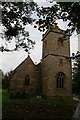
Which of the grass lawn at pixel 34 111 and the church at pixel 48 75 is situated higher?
the church at pixel 48 75

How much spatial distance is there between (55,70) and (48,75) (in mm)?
1527

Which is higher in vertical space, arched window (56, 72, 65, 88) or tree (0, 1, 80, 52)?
tree (0, 1, 80, 52)

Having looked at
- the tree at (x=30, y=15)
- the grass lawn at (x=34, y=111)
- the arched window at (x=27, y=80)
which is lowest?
the grass lawn at (x=34, y=111)

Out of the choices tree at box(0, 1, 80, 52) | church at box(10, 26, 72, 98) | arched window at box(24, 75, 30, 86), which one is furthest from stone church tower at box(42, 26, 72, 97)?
tree at box(0, 1, 80, 52)

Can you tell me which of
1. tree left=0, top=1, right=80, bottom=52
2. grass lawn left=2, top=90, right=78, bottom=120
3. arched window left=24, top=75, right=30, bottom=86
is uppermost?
tree left=0, top=1, right=80, bottom=52

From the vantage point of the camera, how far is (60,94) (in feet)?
115

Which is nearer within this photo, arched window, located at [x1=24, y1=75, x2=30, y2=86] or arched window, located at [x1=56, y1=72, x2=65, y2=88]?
arched window, located at [x1=56, y1=72, x2=65, y2=88]

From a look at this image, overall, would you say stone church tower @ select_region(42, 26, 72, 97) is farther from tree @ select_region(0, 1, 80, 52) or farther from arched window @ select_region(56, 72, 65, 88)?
tree @ select_region(0, 1, 80, 52)

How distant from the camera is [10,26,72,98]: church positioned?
35.2 m

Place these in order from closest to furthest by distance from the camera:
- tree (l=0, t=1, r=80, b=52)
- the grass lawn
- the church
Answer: tree (l=0, t=1, r=80, b=52)
the grass lawn
the church

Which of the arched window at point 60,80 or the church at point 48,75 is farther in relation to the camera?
the arched window at point 60,80

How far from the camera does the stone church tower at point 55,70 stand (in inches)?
1378

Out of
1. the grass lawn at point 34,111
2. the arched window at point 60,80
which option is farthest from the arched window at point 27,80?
the grass lawn at point 34,111

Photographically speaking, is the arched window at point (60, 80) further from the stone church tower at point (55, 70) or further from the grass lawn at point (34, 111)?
the grass lawn at point (34, 111)
